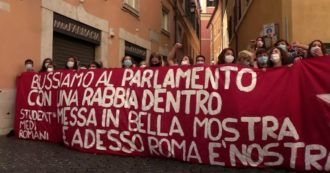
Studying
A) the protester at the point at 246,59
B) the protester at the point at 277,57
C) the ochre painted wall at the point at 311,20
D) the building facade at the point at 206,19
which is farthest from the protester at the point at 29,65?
the building facade at the point at 206,19

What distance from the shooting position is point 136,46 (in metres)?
20.3


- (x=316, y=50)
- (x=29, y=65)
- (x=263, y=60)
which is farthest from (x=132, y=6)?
(x=316, y=50)

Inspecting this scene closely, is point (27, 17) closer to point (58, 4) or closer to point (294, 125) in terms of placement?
point (58, 4)

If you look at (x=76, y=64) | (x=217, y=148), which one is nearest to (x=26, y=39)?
(x=76, y=64)

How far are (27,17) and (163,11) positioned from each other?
14.0 metres

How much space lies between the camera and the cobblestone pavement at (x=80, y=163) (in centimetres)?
769

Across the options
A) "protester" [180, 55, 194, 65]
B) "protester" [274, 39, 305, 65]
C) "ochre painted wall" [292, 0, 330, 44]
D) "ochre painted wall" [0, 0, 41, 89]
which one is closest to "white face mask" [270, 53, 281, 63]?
"protester" [274, 39, 305, 65]

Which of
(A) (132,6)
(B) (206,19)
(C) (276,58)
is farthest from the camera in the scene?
(B) (206,19)

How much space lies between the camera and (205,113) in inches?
322

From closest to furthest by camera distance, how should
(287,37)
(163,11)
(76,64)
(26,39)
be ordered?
(76,64), (26,39), (287,37), (163,11)

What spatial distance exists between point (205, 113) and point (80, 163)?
2032 millimetres

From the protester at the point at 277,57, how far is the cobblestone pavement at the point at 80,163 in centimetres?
175

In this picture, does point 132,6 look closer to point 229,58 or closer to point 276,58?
point 229,58

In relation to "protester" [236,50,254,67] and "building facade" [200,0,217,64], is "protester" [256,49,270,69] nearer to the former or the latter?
"protester" [236,50,254,67]
